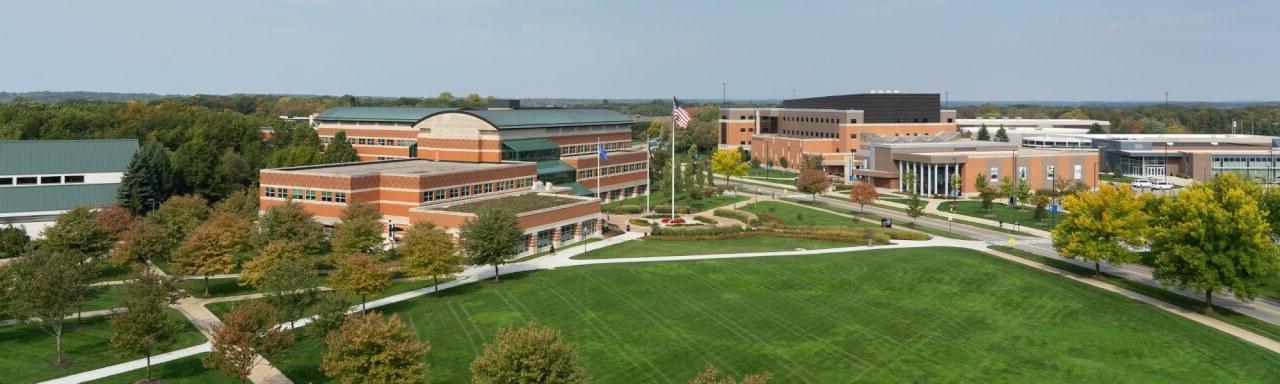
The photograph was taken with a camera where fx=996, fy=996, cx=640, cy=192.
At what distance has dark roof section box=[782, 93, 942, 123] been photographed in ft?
464

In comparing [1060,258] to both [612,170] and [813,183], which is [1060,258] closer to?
[813,183]

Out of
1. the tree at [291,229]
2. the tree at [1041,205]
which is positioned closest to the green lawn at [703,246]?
the tree at [291,229]

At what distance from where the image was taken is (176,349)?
3994cm

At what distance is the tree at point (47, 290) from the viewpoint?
3828cm

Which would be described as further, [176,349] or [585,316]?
[585,316]

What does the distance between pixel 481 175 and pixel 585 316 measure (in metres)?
33.8

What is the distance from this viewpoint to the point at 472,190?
252 feet

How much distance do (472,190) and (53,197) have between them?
3057 cm

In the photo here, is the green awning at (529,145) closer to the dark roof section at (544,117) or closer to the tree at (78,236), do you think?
the dark roof section at (544,117)

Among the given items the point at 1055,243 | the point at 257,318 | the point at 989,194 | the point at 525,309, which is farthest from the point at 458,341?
the point at 989,194

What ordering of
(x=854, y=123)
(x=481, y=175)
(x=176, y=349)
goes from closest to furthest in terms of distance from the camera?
(x=176, y=349), (x=481, y=175), (x=854, y=123)

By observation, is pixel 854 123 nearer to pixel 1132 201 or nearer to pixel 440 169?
pixel 440 169

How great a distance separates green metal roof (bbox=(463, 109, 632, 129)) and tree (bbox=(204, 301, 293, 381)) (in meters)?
56.5

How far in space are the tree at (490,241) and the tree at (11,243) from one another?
1078 inches
